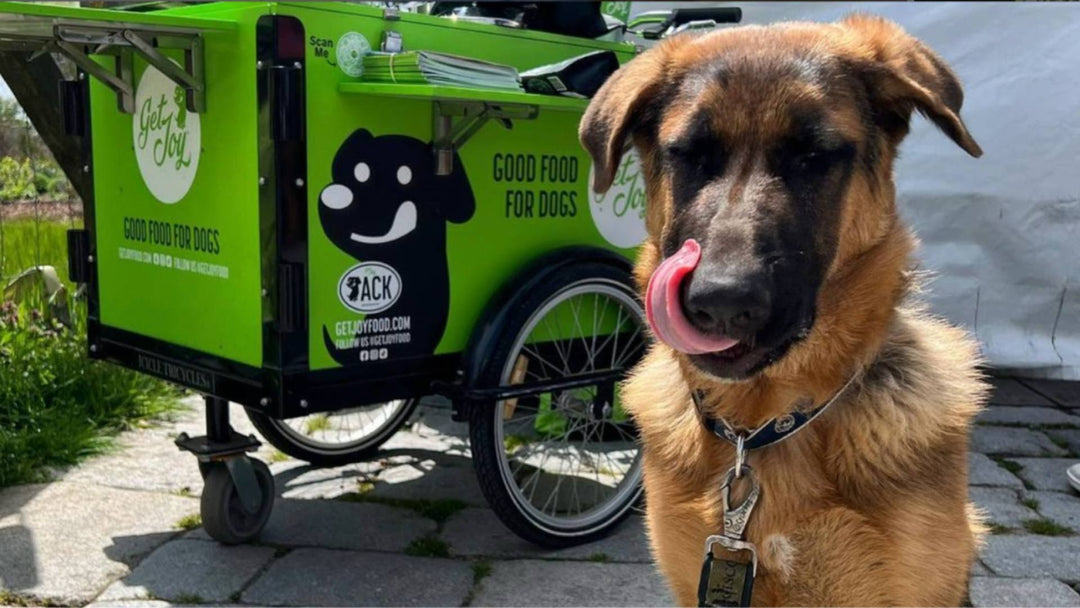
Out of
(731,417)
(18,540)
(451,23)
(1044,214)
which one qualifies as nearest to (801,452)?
(731,417)

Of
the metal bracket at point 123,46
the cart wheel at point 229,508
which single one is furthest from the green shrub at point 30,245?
the cart wheel at point 229,508

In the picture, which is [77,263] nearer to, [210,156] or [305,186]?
[210,156]

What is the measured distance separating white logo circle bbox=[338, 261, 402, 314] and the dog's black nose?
1.72 m

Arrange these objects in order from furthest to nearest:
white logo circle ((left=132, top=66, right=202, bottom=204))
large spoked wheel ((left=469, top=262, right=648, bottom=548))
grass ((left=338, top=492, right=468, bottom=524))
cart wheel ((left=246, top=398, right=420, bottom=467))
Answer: cart wheel ((left=246, top=398, right=420, bottom=467)) < grass ((left=338, top=492, right=468, bottom=524)) < large spoked wheel ((left=469, top=262, right=648, bottom=548)) < white logo circle ((left=132, top=66, right=202, bottom=204))

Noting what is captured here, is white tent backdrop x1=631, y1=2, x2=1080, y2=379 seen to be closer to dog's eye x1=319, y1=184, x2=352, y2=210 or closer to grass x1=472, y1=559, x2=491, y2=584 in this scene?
grass x1=472, y1=559, x2=491, y2=584

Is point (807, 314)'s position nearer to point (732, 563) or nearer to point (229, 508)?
point (732, 563)

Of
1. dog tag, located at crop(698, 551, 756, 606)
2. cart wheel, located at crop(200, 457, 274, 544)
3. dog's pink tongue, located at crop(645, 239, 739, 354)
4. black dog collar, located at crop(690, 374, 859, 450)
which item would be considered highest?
dog's pink tongue, located at crop(645, 239, 739, 354)

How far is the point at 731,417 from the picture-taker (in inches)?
97.5

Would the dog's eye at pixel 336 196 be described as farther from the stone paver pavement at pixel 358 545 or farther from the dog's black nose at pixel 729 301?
the dog's black nose at pixel 729 301

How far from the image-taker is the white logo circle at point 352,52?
3330 millimetres

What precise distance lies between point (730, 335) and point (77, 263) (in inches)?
122

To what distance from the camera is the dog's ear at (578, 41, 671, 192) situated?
2.52 meters

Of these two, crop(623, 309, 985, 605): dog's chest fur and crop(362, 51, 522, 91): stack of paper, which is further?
crop(362, 51, 522, 91): stack of paper

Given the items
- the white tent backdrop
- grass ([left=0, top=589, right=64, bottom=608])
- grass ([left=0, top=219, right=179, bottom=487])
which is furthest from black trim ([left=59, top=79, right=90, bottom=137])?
the white tent backdrop
